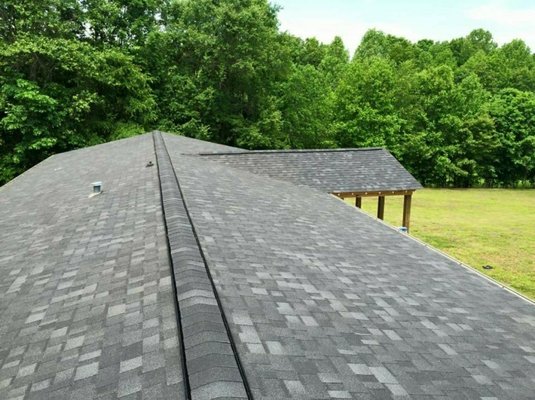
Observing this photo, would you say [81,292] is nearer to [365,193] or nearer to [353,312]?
[353,312]

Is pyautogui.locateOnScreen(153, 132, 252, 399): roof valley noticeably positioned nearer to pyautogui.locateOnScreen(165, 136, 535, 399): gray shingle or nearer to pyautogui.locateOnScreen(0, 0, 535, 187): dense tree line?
pyautogui.locateOnScreen(165, 136, 535, 399): gray shingle

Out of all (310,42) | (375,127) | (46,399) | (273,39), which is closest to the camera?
(46,399)

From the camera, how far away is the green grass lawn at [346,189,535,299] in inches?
666

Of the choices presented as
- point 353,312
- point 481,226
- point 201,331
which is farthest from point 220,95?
point 201,331

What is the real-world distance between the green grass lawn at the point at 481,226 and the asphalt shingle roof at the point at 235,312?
10656 millimetres

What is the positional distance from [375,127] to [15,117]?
28.1 meters

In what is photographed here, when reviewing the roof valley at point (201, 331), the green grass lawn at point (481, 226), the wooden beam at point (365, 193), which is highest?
the roof valley at point (201, 331)

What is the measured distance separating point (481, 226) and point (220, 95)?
64.2 feet

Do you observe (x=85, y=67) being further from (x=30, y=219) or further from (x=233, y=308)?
(x=233, y=308)

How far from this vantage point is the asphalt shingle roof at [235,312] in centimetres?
297

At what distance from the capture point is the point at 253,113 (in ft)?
107

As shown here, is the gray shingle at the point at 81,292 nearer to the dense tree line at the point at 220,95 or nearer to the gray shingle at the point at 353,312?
the gray shingle at the point at 353,312

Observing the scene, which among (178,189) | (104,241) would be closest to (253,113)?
(178,189)

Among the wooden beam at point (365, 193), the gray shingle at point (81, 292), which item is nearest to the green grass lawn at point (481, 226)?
the wooden beam at point (365, 193)
